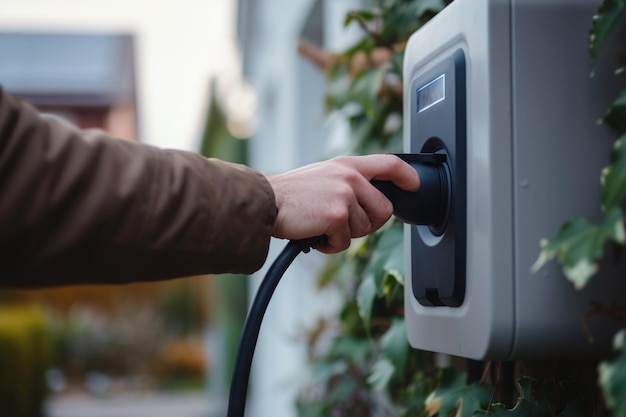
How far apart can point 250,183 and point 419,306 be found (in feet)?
0.90

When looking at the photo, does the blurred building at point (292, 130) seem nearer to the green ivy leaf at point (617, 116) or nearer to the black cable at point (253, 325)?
the black cable at point (253, 325)

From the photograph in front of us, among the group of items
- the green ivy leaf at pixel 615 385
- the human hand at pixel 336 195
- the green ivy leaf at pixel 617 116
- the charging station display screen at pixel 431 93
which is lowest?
the green ivy leaf at pixel 615 385

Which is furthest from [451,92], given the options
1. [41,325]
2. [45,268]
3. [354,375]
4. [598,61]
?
[41,325]

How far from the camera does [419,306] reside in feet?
3.23

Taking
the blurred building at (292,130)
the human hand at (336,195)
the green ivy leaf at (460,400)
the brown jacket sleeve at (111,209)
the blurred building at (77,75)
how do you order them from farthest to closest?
the blurred building at (77,75), the blurred building at (292,130), the green ivy leaf at (460,400), the human hand at (336,195), the brown jacket sleeve at (111,209)

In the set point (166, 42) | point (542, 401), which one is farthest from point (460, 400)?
point (166, 42)

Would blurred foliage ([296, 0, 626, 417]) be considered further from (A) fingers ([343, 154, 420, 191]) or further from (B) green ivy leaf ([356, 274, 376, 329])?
(A) fingers ([343, 154, 420, 191])

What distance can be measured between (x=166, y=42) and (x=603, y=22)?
1711 centimetres

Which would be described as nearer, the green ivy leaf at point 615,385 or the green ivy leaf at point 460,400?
the green ivy leaf at point 615,385

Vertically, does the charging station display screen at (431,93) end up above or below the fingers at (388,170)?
above

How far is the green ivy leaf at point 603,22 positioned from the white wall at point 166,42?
9.12 metres

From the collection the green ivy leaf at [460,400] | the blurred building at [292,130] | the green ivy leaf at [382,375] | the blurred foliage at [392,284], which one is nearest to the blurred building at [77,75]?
the blurred building at [292,130]

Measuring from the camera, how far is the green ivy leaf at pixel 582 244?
2.16ft

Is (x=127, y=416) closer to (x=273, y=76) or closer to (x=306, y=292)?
(x=273, y=76)
